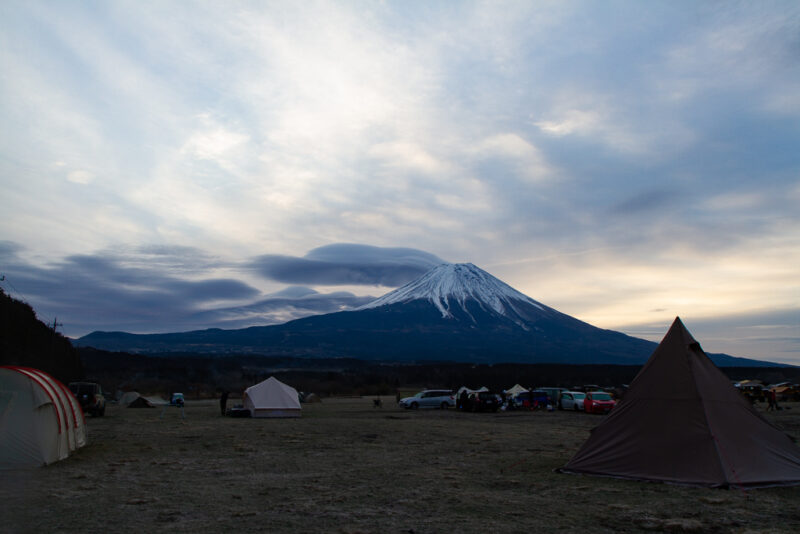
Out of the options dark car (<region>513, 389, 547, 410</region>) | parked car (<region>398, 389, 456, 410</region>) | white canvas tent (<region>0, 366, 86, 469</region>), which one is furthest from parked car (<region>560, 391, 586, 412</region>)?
white canvas tent (<region>0, 366, 86, 469</region>)

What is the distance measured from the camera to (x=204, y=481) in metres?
10.8

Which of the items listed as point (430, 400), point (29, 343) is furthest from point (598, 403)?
point (29, 343)

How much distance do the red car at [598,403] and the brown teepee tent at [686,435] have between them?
21.6 m

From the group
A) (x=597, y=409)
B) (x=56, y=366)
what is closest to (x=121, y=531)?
(x=597, y=409)

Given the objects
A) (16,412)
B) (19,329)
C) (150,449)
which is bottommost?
(150,449)

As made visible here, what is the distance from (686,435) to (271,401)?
2335 centimetres

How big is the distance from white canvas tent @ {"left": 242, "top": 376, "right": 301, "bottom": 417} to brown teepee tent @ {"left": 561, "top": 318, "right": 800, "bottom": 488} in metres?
21.1

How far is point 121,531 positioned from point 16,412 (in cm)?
690

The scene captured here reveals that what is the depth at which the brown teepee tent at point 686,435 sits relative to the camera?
9.91 m

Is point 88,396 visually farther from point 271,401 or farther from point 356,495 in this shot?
point 356,495

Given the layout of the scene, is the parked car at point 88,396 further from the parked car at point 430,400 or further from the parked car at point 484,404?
the parked car at point 484,404

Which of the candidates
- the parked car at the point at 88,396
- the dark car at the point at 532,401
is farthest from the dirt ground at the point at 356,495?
the dark car at the point at 532,401

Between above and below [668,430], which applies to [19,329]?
above

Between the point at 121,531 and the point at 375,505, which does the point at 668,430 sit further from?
the point at 121,531
